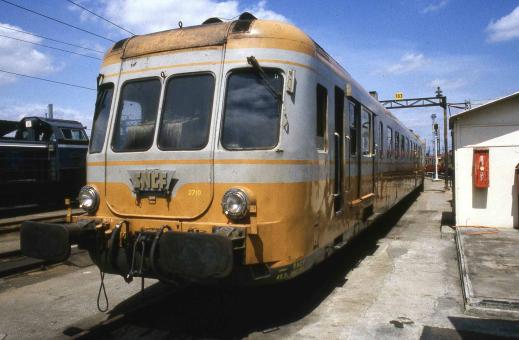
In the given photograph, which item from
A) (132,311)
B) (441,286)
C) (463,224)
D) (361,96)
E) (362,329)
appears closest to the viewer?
(362,329)

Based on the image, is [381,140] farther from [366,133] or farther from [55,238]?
[55,238]

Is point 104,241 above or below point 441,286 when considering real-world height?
above

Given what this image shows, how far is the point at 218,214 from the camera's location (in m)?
4.36

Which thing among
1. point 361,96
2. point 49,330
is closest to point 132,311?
point 49,330

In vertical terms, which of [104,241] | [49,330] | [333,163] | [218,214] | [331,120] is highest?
[331,120]

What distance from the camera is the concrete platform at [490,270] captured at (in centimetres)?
512

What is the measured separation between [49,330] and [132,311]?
0.89m

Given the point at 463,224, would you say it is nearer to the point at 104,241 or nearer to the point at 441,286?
the point at 441,286

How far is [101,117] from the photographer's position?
17.4 ft

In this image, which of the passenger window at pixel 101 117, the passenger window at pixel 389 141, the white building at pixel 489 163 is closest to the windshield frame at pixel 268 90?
the passenger window at pixel 101 117

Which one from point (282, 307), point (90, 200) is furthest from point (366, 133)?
point (90, 200)

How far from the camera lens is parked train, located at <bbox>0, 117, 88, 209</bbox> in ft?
49.8

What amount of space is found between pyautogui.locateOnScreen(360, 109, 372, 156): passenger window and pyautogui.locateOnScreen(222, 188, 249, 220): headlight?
3.65m

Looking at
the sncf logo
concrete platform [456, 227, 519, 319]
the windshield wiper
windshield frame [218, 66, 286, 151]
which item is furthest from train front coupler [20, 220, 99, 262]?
concrete platform [456, 227, 519, 319]
